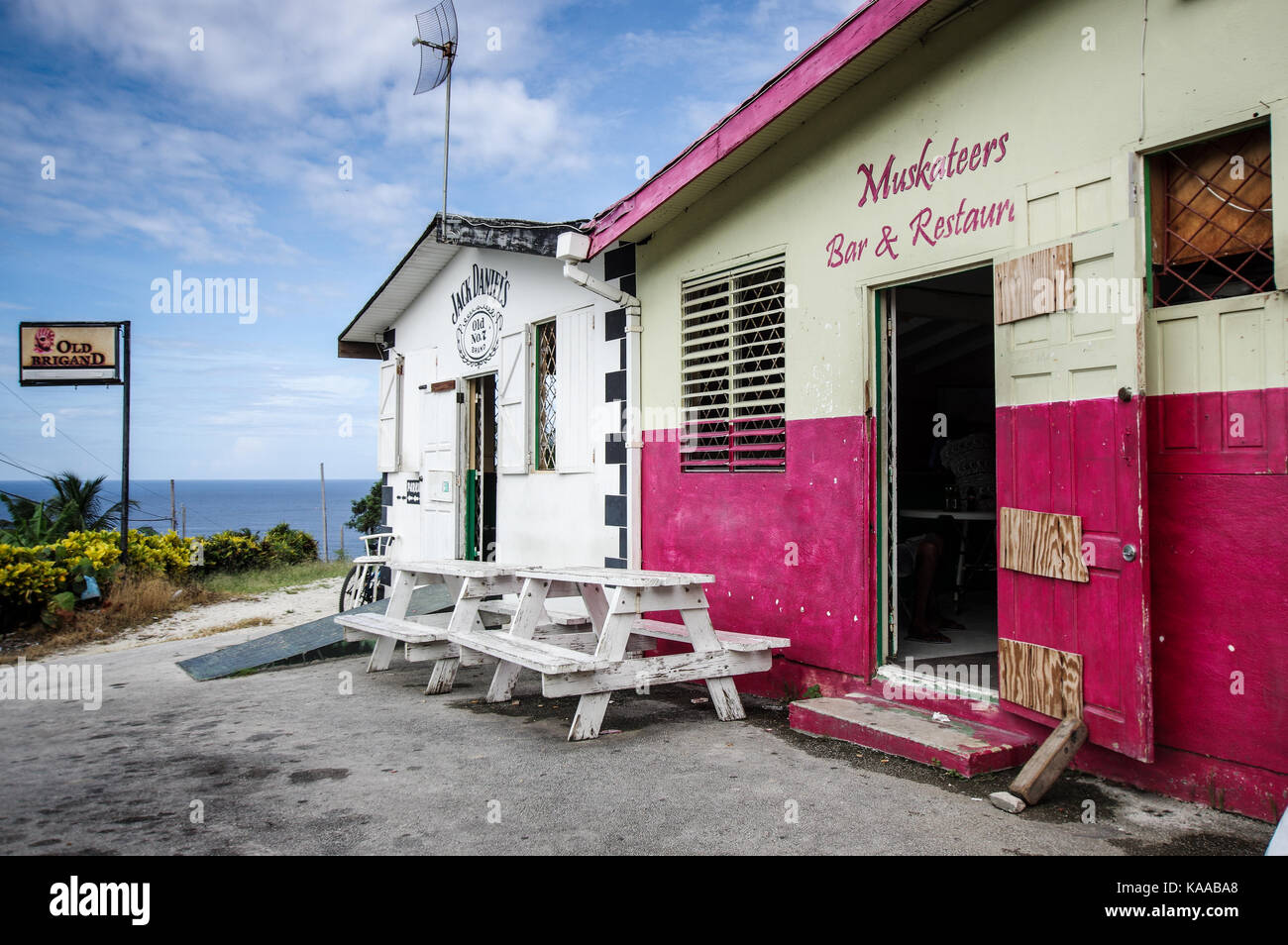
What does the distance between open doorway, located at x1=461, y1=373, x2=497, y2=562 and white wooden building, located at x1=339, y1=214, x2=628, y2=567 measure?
0.01 m

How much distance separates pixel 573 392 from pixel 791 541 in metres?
2.74

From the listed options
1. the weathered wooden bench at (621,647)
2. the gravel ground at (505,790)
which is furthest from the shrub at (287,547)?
the weathered wooden bench at (621,647)

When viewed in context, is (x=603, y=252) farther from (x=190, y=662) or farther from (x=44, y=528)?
(x=44, y=528)

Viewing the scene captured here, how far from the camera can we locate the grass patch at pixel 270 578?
12875mm

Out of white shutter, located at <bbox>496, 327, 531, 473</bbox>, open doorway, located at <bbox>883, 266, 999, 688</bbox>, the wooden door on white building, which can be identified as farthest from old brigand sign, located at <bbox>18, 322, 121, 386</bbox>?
open doorway, located at <bbox>883, 266, 999, 688</bbox>

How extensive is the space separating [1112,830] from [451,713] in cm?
363

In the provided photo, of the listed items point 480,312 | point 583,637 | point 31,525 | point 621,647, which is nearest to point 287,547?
point 31,525

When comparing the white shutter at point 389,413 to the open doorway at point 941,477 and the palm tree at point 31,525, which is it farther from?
the open doorway at point 941,477

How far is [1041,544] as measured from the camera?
13.3ft

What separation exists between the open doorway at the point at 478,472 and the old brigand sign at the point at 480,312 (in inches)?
14.3

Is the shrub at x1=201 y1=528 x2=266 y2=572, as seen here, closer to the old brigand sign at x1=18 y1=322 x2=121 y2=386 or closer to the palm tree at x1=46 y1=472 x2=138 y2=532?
the palm tree at x1=46 y1=472 x2=138 y2=532

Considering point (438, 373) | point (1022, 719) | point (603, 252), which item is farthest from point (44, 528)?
point (1022, 719)

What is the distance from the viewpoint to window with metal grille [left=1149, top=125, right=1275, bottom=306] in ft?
11.4

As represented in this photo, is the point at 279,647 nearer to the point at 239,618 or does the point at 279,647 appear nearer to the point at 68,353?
the point at 239,618
